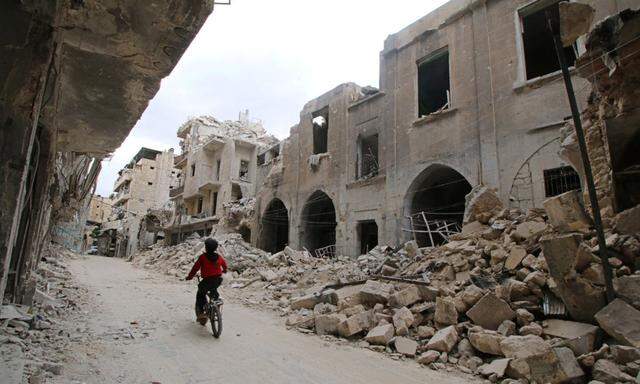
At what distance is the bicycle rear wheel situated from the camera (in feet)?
18.4

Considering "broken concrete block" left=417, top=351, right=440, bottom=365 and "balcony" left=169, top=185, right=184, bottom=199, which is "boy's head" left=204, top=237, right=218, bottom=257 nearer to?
"broken concrete block" left=417, top=351, right=440, bottom=365

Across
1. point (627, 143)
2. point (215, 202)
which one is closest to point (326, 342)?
point (627, 143)

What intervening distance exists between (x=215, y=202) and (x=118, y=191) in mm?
33686

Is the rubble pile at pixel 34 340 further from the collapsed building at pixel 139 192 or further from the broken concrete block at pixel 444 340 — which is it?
the collapsed building at pixel 139 192

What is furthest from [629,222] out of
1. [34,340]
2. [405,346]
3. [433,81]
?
[433,81]

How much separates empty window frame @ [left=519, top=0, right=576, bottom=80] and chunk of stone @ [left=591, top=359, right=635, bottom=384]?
10.4 m

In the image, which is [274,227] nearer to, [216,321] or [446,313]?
[216,321]

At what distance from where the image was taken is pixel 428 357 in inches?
190

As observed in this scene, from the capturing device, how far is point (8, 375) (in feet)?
8.81

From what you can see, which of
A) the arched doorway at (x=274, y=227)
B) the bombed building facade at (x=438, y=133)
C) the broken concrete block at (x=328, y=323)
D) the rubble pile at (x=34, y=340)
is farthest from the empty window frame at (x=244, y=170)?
the broken concrete block at (x=328, y=323)

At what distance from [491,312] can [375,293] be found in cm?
216

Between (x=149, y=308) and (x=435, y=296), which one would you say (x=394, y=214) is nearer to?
(x=435, y=296)

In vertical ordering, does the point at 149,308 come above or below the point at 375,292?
below

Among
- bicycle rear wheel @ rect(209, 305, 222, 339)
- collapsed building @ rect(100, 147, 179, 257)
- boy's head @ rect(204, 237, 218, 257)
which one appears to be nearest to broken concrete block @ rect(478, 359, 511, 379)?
bicycle rear wheel @ rect(209, 305, 222, 339)
